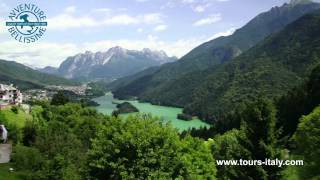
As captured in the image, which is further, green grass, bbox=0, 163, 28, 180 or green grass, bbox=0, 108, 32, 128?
green grass, bbox=0, 108, 32, 128

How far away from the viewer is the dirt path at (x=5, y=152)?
2438 inches

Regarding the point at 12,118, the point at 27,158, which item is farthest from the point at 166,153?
the point at 12,118

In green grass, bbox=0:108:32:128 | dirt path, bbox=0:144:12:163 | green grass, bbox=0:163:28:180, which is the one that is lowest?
green grass, bbox=0:163:28:180

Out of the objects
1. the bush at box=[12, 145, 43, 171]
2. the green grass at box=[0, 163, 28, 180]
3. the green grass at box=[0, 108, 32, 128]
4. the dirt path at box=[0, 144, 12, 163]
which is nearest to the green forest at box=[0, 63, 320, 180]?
the bush at box=[12, 145, 43, 171]

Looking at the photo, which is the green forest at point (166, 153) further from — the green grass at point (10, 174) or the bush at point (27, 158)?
the green grass at point (10, 174)

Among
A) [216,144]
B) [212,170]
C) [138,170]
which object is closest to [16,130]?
[216,144]

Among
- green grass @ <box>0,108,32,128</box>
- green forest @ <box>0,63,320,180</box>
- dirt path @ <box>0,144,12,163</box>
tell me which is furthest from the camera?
green grass @ <box>0,108,32,128</box>

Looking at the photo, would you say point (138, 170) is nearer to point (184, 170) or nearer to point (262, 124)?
point (184, 170)

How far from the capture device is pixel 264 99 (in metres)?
35.2

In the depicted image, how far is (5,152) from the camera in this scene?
66062 mm

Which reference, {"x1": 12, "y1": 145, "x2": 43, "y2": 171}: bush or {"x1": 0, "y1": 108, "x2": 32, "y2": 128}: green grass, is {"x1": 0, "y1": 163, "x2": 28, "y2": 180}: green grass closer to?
{"x1": 12, "y1": 145, "x2": 43, "y2": 171}: bush

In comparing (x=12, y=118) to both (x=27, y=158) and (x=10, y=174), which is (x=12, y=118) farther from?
(x=10, y=174)

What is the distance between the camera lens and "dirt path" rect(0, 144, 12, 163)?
203 feet

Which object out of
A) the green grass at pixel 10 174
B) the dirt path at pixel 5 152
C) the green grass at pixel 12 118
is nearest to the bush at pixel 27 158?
the green grass at pixel 10 174
